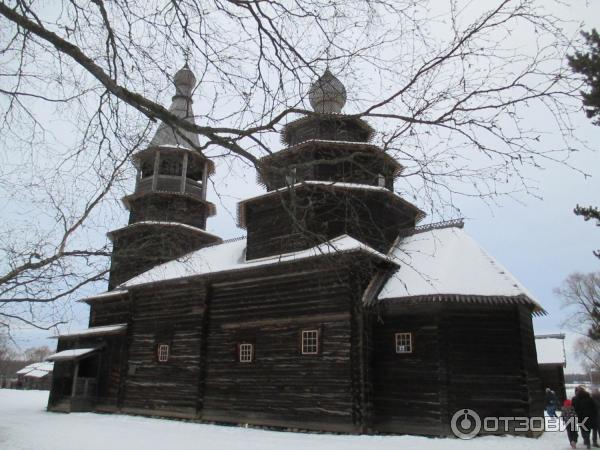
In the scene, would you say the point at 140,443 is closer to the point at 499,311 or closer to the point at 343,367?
the point at 343,367

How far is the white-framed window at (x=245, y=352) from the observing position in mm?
17641

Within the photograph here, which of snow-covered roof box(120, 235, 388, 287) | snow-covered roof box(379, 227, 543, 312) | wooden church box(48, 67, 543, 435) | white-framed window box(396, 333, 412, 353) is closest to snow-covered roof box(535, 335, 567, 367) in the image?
wooden church box(48, 67, 543, 435)

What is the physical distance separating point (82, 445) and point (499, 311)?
12340mm

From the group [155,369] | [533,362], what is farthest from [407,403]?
[155,369]

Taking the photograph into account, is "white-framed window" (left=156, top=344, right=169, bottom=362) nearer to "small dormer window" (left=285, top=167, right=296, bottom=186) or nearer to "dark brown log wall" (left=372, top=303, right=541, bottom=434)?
"dark brown log wall" (left=372, top=303, right=541, bottom=434)

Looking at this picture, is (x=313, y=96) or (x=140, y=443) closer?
(x=313, y=96)

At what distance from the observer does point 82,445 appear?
40.8 ft

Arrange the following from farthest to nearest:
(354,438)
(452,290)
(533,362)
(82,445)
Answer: (533,362) < (452,290) < (354,438) < (82,445)

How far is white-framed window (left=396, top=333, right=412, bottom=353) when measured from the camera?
607 inches

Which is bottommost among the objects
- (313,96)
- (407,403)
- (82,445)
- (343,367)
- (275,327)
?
(82,445)

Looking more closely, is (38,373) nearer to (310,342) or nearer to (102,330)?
(102,330)

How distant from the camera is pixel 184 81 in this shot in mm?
6055

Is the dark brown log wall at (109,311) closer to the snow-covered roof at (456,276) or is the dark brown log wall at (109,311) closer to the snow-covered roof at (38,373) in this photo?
the snow-covered roof at (456,276)

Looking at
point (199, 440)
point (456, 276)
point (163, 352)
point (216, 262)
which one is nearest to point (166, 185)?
point (216, 262)
